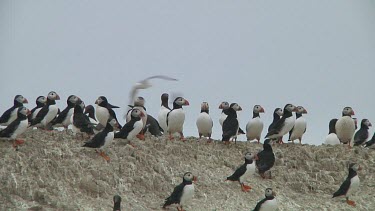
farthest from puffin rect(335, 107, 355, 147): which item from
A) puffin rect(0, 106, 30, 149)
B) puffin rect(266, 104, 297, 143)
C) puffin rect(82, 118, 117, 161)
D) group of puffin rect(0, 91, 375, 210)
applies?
puffin rect(0, 106, 30, 149)

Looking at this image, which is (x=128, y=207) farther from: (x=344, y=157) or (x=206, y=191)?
(x=344, y=157)

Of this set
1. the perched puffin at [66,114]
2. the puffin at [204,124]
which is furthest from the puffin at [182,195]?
the puffin at [204,124]

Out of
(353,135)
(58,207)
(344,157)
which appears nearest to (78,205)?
(58,207)

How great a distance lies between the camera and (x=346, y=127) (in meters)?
28.9

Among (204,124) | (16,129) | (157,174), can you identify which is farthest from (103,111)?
(16,129)

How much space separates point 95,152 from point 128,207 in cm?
234

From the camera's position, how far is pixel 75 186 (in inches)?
848

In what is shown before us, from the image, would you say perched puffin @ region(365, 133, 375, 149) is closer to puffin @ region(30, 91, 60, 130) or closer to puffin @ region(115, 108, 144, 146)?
puffin @ region(115, 108, 144, 146)

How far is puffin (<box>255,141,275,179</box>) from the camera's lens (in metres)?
24.9

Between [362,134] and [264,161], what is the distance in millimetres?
5319

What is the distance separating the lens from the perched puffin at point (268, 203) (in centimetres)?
2219

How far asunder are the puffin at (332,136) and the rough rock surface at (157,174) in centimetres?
310

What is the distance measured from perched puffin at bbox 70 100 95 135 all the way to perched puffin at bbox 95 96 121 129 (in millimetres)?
1034

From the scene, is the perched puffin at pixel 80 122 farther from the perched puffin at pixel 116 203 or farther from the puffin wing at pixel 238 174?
the perched puffin at pixel 116 203
